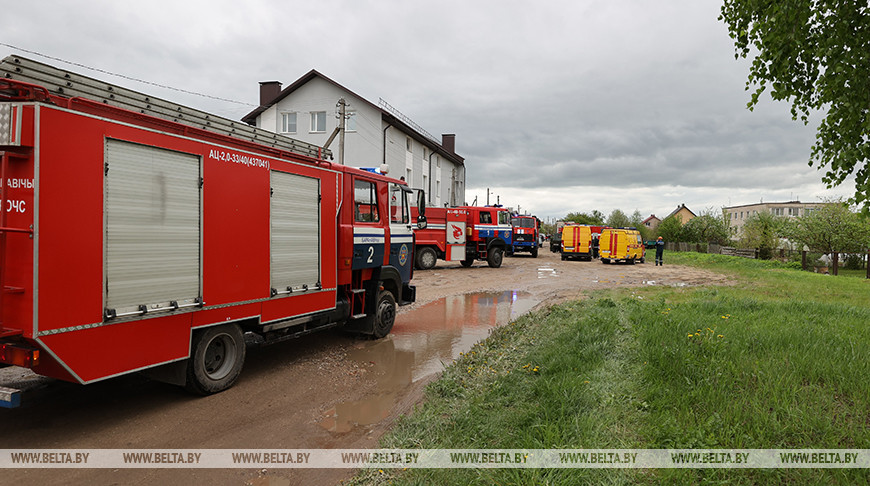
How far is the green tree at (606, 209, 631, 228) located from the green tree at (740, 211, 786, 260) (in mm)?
40031

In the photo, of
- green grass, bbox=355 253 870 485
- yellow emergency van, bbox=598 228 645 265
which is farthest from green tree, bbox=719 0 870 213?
yellow emergency van, bbox=598 228 645 265

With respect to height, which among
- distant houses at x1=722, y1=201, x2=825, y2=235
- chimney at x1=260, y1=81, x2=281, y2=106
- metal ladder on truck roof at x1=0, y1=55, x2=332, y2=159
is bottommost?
metal ladder on truck roof at x1=0, y1=55, x2=332, y2=159

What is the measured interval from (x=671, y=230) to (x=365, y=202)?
5474cm

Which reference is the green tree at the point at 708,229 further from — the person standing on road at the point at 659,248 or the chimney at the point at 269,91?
the chimney at the point at 269,91

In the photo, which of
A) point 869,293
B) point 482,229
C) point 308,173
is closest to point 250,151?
point 308,173

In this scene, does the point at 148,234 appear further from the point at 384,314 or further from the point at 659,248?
the point at 659,248

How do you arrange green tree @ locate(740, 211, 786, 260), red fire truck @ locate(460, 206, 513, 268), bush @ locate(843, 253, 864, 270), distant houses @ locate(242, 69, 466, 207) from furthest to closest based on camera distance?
green tree @ locate(740, 211, 786, 260), bush @ locate(843, 253, 864, 270), distant houses @ locate(242, 69, 466, 207), red fire truck @ locate(460, 206, 513, 268)

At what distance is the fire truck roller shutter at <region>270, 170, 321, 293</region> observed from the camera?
6.25 m

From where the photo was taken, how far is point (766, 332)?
5.98 metres

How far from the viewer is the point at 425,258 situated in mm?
21953

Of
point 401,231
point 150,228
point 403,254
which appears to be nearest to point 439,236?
point 403,254

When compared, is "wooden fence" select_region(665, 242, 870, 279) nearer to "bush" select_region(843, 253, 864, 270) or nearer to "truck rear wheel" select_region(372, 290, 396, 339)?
"bush" select_region(843, 253, 864, 270)

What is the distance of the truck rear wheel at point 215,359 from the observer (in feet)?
17.3

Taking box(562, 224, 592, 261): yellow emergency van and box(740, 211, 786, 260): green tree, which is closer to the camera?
box(562, 224, 592, 261): yellow emergency van
